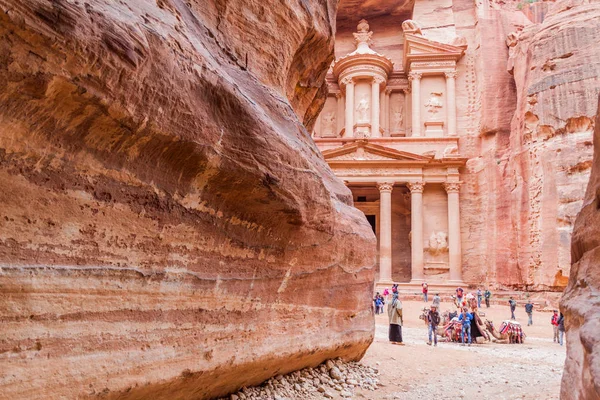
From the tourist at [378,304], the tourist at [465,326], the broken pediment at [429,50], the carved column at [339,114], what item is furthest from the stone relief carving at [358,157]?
the tourist at [465,326]

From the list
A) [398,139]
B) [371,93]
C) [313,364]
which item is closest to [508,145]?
[398,139]

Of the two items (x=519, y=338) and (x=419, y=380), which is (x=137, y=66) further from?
(x=519, y=338)

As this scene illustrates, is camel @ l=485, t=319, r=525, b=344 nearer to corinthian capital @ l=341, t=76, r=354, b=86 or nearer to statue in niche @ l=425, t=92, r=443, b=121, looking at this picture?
statue in niche @ l=425, t=92, r=443, b=121

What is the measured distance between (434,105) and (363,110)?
4425mm

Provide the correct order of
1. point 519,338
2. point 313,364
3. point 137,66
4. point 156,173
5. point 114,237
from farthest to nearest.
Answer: point 519,338
point 313,364
point 156,173
point 114,237
point 137,66

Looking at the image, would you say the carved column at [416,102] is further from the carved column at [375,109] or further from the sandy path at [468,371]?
the sandy path at [468,371]

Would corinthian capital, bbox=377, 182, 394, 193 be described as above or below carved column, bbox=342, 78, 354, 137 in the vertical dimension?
below

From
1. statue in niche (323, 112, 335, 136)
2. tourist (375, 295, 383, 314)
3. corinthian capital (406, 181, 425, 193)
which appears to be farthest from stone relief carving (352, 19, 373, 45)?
tourist (375, 295, 383, 314)

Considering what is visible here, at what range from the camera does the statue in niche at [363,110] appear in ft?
98.9

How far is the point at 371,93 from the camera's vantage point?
30.5 meters

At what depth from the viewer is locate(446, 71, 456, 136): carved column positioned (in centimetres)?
2862

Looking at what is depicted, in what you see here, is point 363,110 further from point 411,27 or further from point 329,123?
point 411,27

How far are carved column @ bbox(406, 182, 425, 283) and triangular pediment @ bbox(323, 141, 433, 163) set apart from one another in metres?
1.47

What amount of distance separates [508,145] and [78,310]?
26.5m
